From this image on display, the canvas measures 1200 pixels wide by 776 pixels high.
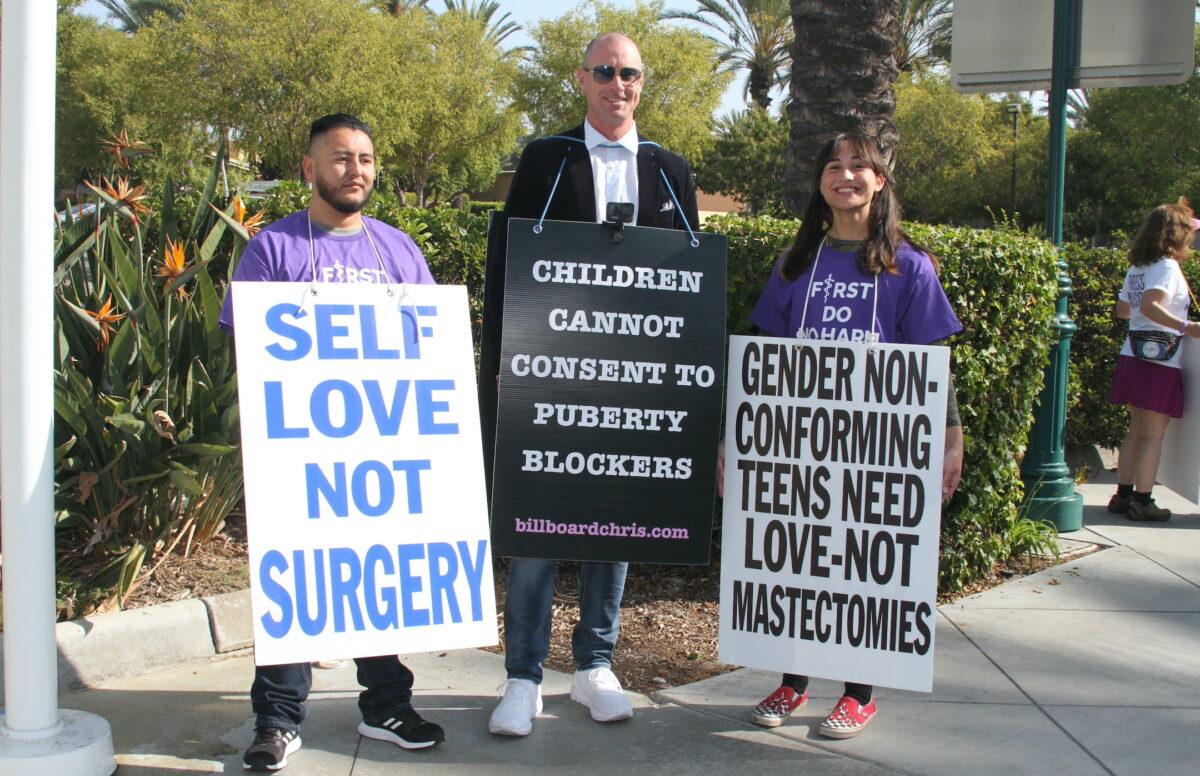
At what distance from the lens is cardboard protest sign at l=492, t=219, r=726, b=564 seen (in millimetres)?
3703

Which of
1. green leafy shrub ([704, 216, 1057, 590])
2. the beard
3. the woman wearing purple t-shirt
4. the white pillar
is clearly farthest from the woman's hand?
the white pillar

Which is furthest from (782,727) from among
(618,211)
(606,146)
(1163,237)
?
(1163,237)

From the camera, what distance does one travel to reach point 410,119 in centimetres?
3909

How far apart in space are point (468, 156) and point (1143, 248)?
39.8 meters

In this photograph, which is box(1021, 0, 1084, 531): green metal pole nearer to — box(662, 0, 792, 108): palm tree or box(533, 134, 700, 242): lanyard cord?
box(533, 134, 700, 242): lanyard cord

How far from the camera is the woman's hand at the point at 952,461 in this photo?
12.2ft

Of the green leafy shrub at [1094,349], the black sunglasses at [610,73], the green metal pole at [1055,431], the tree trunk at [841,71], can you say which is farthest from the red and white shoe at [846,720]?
the green leafy shrub at [1094,349]

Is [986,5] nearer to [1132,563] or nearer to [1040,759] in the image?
[1132,563]

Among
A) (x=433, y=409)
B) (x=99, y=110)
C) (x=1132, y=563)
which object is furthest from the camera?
(x=99, y=110)

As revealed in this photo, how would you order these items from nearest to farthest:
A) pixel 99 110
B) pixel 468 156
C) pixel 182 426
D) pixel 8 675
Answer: pixel 8 675, pixel 182 426, pixel 99 110, pixel 468 156

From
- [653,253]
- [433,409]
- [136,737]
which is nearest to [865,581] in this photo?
[653,253]

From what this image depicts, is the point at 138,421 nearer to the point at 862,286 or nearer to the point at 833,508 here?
the point at 833,508

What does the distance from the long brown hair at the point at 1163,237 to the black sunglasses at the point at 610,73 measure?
4.23 metres

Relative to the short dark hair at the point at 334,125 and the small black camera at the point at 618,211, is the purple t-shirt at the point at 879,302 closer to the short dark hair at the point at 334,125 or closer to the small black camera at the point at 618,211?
the small black camera at the point at 618,211
